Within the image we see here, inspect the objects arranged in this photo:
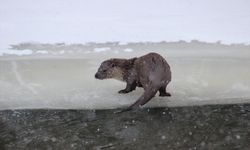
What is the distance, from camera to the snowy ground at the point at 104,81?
4.35 metres

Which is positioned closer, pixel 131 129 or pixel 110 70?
pixel 131 129

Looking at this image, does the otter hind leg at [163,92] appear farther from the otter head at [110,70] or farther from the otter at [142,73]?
the otter head at [110,70]

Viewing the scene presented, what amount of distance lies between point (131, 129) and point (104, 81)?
94 cm

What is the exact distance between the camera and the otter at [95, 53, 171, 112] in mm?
4086

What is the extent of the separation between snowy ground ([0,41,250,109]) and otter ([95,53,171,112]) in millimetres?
151

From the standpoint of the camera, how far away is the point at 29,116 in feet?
13.7

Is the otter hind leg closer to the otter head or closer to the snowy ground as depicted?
the snowy ground

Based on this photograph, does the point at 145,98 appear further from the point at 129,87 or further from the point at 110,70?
the point at 110,70

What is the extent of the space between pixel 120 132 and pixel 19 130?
28.7 inches

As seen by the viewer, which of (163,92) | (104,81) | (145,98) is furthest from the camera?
(104,81)

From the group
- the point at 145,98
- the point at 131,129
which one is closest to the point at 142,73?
the point at 145,98

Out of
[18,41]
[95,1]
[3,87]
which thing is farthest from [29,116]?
[95,1]

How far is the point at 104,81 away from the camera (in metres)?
4.79

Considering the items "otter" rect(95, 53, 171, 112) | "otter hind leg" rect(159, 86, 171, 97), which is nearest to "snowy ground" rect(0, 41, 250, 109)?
"otter hind leg" rect(159, 86, 171, 97)
